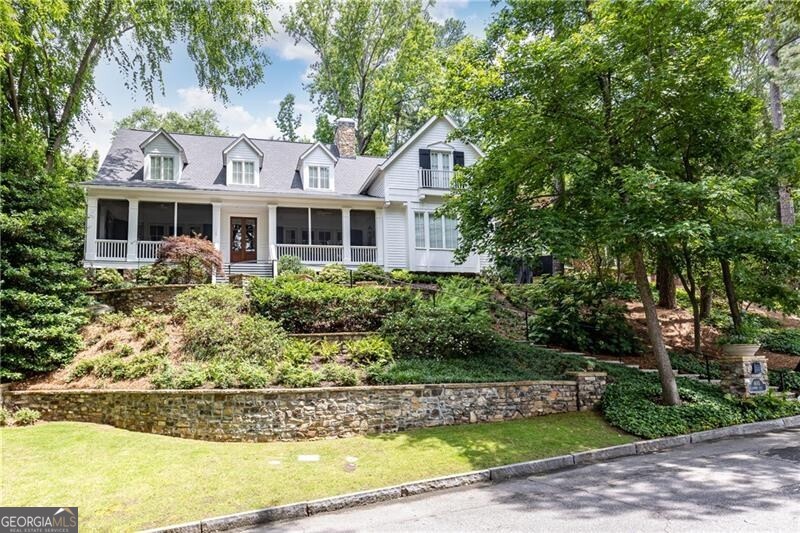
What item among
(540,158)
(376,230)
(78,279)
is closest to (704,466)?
(540,158)

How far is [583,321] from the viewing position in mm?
13555

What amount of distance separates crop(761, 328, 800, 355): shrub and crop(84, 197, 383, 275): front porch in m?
14.0

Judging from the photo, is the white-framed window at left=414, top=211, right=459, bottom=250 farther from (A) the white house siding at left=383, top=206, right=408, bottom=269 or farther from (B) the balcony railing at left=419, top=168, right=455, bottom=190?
(B) the balcony railing at left=419, top=168, right=455, bottom=190

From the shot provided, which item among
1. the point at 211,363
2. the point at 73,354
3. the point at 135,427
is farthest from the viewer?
the point at 73,354

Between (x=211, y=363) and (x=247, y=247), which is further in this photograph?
(x=247, y=247)

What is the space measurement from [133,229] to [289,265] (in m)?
6.14

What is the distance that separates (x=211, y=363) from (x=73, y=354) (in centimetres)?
412

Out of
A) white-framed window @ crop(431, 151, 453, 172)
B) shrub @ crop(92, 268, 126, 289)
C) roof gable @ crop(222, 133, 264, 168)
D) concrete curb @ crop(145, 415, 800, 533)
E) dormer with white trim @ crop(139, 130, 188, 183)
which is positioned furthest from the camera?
white-framed window @ crop(431, 151, 453, 172)

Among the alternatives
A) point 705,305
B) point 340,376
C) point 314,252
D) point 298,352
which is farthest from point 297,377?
point 705,305

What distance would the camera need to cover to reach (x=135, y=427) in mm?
8570

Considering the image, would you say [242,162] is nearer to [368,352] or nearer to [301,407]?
[368,352]

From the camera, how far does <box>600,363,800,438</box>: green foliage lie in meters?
8.42

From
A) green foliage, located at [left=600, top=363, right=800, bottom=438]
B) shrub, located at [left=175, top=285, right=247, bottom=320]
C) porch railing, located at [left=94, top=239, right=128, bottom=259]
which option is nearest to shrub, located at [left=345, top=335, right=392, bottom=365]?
shrub, located at [left=175, top=285, right=247, bottom=320]

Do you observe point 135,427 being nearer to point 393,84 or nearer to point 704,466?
point 704,466
